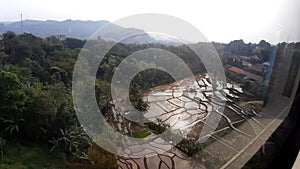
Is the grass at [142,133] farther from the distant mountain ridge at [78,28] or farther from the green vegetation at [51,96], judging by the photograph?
the distant mountain ridge at [78,28]

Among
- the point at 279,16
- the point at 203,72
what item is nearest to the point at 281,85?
the point at 279,16

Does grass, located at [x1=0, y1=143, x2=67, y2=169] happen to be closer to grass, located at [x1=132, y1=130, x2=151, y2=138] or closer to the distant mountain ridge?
grass, located at [x1=132, y1=130, x2=151, y2=138]

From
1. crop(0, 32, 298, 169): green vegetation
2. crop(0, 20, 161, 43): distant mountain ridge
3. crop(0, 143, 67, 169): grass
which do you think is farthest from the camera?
crop(0, 143, 67, 169): grass

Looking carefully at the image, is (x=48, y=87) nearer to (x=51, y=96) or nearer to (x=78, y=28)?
(x=51, y=96)

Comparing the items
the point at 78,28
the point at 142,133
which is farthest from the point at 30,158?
the point at 78,28

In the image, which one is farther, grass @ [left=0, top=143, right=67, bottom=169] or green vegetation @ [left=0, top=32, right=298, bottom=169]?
grass @ [left=0, top=143, right=67, bottom=169]

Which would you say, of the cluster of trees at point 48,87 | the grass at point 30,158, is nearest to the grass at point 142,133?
the cluster of trees at point 48,87

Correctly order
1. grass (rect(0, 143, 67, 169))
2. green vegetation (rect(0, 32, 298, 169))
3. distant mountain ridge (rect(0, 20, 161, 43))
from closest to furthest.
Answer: distant mountain ridge (rect(0, 20, 161, 43))
green vegetation (rect(0, 32, 298, 169))
grass (rect(0, 143, 67, 169))

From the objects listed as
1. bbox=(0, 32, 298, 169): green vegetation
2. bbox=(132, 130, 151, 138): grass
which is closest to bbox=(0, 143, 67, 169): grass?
bbox=(0, 32, 298, 169): green vegetation

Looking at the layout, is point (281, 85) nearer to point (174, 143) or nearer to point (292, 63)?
point (292, 63)
